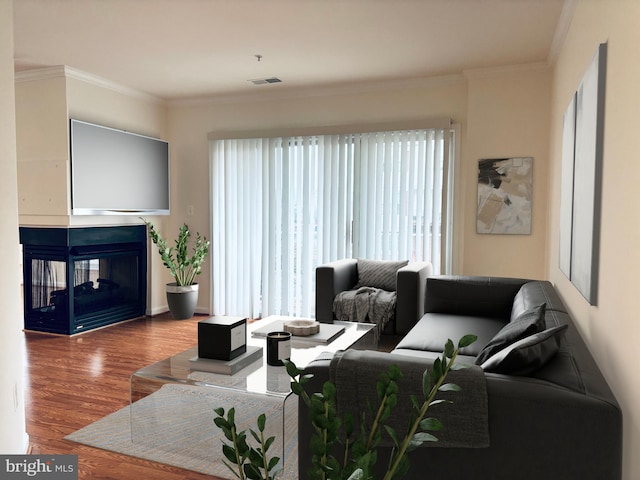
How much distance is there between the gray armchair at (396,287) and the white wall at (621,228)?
2064 mm

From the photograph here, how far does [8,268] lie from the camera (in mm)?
2352

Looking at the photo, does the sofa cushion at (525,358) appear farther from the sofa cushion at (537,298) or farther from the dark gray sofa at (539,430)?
the sofa cushion at (537,298)

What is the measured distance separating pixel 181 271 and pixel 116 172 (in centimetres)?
130

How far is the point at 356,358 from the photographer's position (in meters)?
1.63

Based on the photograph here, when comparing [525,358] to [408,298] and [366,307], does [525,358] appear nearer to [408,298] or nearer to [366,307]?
[408,298]

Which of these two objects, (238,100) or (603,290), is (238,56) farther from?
(603,290)

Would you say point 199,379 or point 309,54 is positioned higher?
point 309,54

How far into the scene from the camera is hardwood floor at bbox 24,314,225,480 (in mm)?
2373

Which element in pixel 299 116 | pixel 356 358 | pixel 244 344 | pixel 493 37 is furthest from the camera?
pixel 299 116

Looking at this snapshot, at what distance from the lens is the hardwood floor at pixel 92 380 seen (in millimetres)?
2373

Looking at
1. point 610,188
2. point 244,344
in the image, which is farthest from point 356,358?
point 244,344

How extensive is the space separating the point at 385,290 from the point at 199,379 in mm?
2594

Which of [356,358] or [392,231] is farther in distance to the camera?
[392,231]

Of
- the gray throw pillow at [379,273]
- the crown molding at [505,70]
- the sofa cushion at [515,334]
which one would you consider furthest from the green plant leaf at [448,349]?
the crown molding at [505,70]
